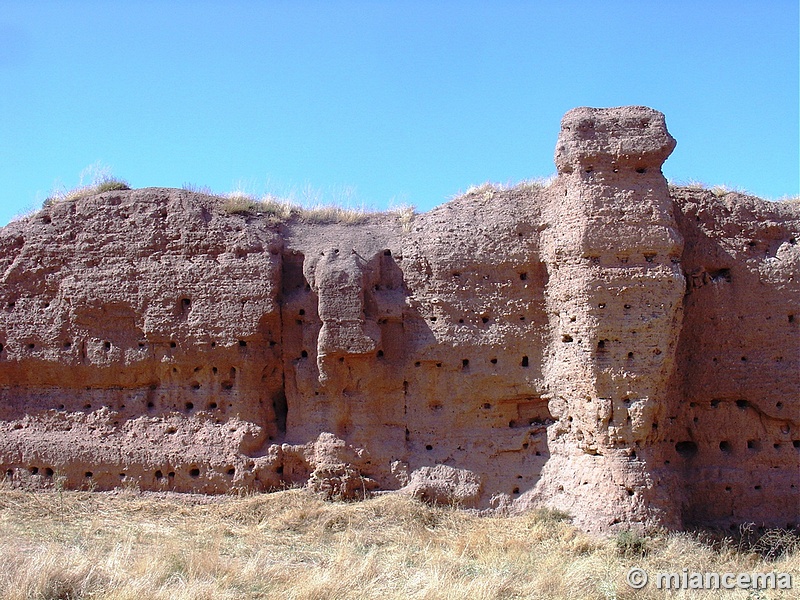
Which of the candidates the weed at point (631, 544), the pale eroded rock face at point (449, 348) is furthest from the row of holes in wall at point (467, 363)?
the weed at point (631, 544)

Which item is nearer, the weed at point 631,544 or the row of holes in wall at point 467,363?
the weed at point 631,544

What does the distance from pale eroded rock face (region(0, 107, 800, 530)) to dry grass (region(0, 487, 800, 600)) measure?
17.3 inches

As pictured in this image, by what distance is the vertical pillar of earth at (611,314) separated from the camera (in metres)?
10.6

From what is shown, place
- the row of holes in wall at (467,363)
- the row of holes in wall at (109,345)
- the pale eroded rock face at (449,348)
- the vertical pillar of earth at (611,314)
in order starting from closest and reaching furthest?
1. the vertical pillar of earth at (611,314)
2. the pale eroded rock face at (449,348)
3. the row of holes in wall at (467,363)
4. the row of holes in wall at (109,345)

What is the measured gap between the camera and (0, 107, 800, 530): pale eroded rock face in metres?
11.0

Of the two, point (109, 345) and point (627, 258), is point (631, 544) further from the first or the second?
point (109, 345)

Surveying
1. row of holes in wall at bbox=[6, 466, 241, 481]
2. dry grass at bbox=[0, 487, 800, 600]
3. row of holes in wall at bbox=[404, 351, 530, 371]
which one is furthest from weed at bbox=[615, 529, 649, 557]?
row of holes in wall at bbox=[6, 466, 241, 481]

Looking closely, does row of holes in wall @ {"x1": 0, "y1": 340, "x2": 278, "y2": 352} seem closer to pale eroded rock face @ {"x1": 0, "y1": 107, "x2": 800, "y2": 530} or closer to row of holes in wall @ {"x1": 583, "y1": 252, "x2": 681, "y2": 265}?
pale eroded rock face @ {"x1": 0, "y1": 107, "x2": 800, "y2": 530}

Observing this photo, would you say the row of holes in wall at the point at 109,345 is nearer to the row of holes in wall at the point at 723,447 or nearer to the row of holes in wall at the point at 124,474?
the row of holes in wall at the point at 124,474

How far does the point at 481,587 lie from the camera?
8555mm

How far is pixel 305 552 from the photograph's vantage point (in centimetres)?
998

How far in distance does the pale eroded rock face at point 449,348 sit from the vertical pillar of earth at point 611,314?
3 centimetres

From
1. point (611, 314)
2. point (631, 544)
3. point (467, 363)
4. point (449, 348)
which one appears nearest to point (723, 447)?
point (631, 544)

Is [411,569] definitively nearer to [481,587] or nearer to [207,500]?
[481,587]
